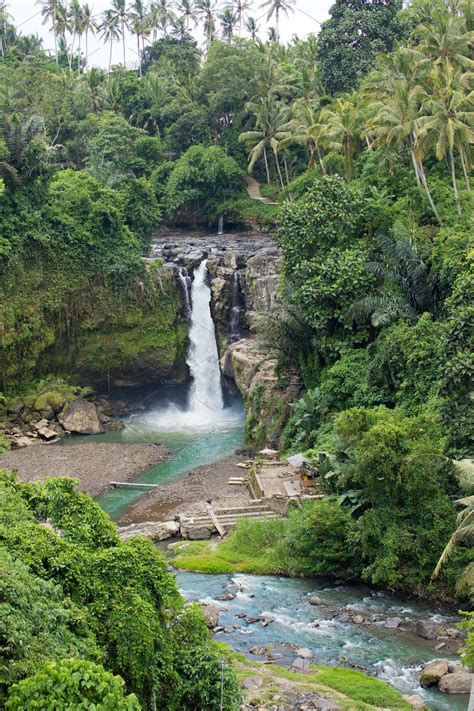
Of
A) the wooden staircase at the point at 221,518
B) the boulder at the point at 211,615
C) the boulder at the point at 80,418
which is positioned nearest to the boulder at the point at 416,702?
the boulder at the point at 211,615

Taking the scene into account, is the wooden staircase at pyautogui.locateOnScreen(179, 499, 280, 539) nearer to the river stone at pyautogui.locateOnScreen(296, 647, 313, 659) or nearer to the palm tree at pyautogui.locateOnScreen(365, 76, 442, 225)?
the river stone at pyautogui.locateOnScreen(296, 647, 313, 659)

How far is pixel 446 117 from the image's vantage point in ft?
99.2

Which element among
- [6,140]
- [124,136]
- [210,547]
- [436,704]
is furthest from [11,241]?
[436,704]

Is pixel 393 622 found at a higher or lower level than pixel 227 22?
lower

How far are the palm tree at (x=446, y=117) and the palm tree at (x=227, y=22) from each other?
47138mm

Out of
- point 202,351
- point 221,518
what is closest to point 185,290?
point 202,351

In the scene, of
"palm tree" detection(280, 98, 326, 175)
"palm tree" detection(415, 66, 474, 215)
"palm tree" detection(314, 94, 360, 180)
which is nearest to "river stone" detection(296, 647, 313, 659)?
"palm tree" detection(415, 66, 474, 215)

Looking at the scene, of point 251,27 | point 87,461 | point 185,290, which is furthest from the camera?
point 251,27

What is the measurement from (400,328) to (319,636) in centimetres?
1263

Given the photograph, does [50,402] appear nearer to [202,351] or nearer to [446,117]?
[202,351]

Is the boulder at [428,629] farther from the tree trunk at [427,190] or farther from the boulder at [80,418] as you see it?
the boulder at [80,418]

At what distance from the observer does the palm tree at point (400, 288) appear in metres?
28.6

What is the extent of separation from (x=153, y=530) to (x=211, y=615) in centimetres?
654

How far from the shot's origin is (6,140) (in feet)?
121
